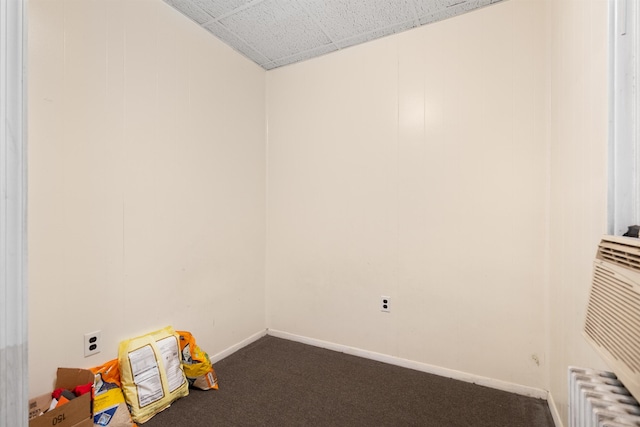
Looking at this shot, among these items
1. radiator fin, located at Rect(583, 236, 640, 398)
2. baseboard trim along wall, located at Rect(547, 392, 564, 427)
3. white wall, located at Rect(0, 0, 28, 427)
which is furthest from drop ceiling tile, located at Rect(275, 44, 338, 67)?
baseboard trim along wall, located at Rect(547, 392, 564, 427)

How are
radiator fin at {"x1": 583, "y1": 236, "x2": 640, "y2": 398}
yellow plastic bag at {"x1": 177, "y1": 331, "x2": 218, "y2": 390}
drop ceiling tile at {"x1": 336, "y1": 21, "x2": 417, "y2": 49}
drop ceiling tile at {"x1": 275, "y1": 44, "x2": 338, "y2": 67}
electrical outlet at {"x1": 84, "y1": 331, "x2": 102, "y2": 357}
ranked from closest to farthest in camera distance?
radiator fin at {"x1": 583, "y1": 236, "x2": 640, "y2": 398} → electrical outlet at {"x1": 84, "y1": 331, "x2": 102, "y2": 357} → yellow plastic bag at {"x1": 177, "y1": 331, "x2": 218, "y2": 390} → drop ceiling tile at {"x1": 336, "y1": 21, "x2": 417, "y2": 49} → drop ceiling tile at {"x1": 275, "y1": 44, "x2": 338, "y2": 67}

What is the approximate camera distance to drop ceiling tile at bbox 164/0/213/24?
2.10 metres

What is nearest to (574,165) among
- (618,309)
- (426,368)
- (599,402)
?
(618,309)

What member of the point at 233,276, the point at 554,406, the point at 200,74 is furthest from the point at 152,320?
the point at 554,406

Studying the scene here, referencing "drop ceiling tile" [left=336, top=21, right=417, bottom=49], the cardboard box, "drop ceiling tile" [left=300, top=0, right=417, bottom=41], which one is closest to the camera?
the cardboard box

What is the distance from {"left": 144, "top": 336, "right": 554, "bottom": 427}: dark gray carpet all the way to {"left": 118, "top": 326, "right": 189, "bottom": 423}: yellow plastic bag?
0.08 metres

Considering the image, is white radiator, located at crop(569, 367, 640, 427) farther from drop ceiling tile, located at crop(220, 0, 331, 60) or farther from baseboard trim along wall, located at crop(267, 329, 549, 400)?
drop ceiling tile, located at crop(220, 0, 331, 60)

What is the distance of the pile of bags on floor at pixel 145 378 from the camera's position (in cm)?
157

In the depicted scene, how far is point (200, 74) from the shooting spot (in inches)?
92.6

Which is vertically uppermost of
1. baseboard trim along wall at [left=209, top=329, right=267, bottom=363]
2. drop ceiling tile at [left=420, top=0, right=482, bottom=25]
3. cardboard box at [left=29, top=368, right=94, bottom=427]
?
drop ceiling tile at [left=420, top=0, right=482, bottom=25]

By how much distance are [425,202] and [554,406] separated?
147cm

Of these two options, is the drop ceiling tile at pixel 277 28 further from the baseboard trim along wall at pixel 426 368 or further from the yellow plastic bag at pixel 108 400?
the baseboard trim along wall at pixel 426 368

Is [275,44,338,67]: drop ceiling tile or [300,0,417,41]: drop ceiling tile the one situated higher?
[300,0,417,41]: drop ceiling tile

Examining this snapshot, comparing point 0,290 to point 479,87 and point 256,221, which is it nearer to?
point 256,221
